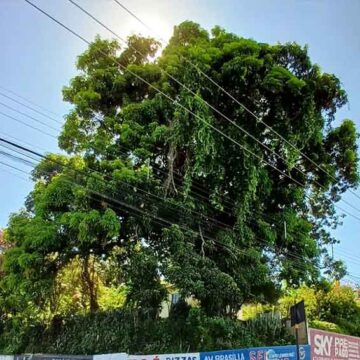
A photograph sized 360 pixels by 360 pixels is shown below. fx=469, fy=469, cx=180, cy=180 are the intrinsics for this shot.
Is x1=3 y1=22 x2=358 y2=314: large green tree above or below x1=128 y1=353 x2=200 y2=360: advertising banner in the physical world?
above

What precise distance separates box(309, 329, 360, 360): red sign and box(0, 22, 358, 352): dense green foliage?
3034 mm

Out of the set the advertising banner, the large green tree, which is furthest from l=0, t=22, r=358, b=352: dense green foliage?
the advertising banner

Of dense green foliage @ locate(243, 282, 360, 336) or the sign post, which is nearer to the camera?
the sign post

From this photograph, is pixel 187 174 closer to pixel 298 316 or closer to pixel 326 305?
pixel 298 316

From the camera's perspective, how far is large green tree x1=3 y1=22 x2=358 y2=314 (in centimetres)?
1281

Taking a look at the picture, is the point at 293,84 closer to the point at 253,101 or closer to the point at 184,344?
the point at 253,101

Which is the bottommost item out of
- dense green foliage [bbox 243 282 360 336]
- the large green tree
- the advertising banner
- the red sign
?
the advertising banner

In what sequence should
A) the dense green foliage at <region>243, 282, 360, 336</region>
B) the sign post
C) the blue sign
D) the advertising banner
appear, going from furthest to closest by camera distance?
the dense green foliage at <region>243, 282, 360, 336</region>, the advertising banner, the blue sign, the sign post

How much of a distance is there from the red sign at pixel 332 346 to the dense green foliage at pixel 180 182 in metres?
3.03

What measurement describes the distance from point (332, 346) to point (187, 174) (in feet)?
20.0

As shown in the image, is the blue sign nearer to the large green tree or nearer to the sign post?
the sign post

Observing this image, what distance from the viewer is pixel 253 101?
48.1ft

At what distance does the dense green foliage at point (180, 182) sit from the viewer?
12836 millimetres

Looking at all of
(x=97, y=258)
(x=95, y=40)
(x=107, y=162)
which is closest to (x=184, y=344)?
(x=97, y=258)
